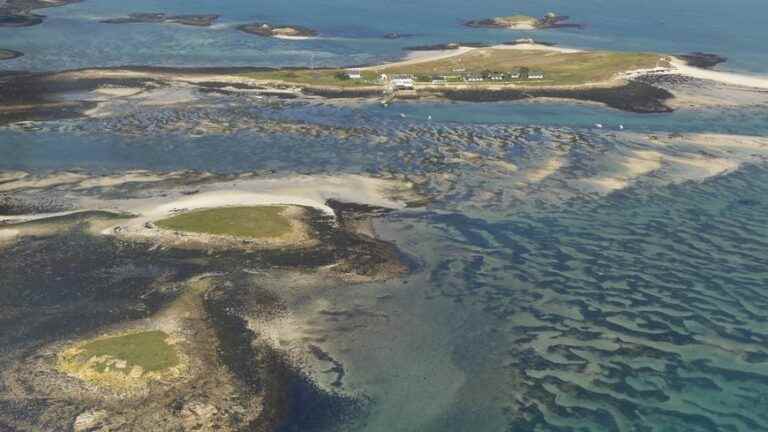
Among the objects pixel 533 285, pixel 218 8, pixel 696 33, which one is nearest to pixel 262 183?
pixel 533 285

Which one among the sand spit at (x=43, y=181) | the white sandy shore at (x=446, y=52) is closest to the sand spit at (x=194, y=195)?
the sand spit at (x=43, y=181)

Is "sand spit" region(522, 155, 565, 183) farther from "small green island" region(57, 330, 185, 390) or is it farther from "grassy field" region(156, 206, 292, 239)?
"small green island" region(57, 330, 185, 390)

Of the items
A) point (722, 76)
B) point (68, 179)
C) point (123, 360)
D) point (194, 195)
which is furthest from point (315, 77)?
point (123, 360)

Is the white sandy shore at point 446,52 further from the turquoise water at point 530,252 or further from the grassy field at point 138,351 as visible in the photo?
the grassy field at point 138,351

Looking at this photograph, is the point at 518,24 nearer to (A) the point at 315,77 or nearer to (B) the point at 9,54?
(A) the point at 315,77

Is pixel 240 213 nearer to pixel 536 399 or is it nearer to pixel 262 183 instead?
pixel 262 183
